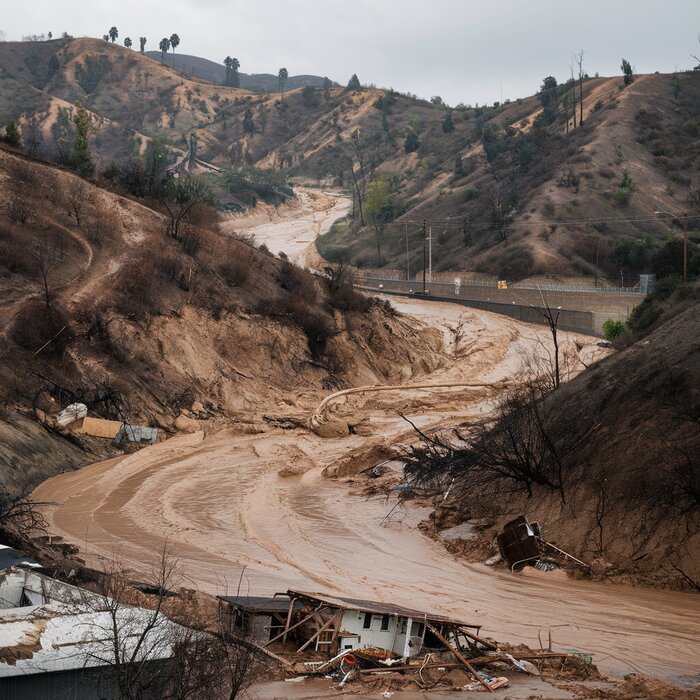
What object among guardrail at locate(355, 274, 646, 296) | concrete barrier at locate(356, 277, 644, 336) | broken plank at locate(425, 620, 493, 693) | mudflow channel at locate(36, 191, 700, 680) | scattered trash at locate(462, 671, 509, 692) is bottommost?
mudflow channel at locate(36, 191, 700, 680)

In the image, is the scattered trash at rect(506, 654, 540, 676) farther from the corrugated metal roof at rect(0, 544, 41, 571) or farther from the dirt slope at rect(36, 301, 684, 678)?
the corrugated metal roof at rect(0, 544, 41, 571)

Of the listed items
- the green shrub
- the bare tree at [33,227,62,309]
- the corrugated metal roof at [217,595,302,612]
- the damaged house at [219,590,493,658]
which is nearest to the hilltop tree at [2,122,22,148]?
the bare tree at [33,227,62,309]

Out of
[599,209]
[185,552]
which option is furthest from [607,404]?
[599,209]

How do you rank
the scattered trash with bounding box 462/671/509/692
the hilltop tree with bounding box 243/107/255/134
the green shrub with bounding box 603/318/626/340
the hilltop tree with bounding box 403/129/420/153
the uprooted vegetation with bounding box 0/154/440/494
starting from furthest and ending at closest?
the hilltop tree with bounding box 243/107/255/134
the hilltop tree with bounding box 403/129/420/153
the green shrub with bounding box 603/318/626/340
the uprooted vegetation with bounding box 0/154/440/494
the scattered trash with bounding box 462/671/509/692

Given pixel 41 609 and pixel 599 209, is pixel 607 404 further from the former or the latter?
pixel 599 209

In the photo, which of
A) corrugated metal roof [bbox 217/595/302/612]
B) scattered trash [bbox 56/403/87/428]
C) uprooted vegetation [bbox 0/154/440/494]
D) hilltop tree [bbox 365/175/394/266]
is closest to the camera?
corrugated metal roof [bbox 217/595/302/612]

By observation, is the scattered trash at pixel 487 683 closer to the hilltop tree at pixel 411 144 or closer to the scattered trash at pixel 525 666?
the scattered trash at pixel 525 666

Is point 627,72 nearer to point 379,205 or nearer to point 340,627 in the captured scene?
point 379,205

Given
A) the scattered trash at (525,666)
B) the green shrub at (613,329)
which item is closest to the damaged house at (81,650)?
the scattered trash at (525,666)
